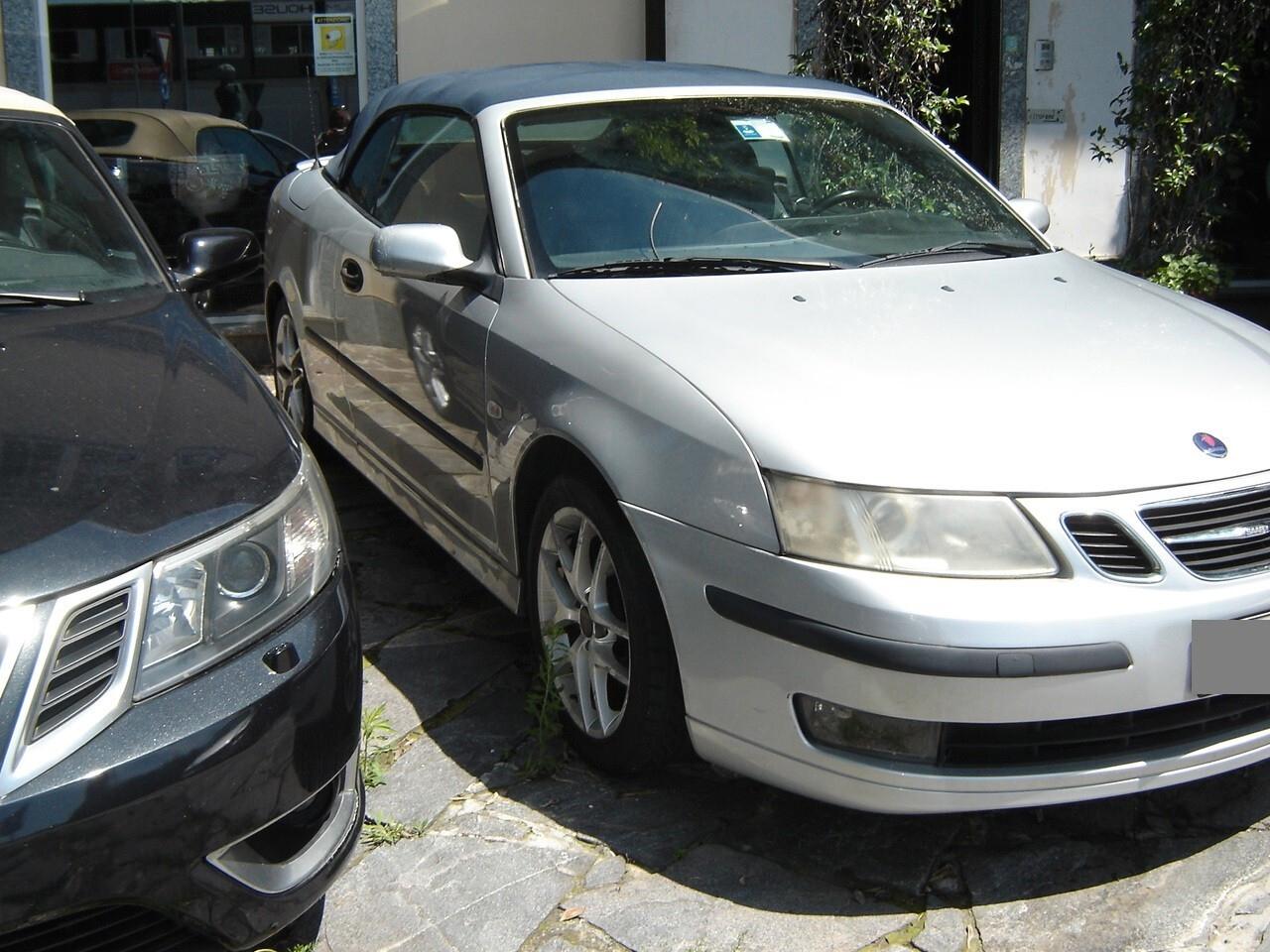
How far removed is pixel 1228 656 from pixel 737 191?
182 centimetres

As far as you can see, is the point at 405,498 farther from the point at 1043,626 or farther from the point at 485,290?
the point at 1043,626

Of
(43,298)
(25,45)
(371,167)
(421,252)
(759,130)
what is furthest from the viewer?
(25,45)

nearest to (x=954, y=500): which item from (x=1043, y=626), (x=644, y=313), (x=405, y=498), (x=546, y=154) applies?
(x=1043, y=626)

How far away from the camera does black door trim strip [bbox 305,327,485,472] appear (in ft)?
12.2

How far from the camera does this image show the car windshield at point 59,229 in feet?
11.0

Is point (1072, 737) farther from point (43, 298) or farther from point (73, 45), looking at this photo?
point (73, 45)

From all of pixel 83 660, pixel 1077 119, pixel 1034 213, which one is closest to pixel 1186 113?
pixel 1077 119

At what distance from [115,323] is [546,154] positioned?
4.09 ft

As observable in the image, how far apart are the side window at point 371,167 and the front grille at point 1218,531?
2.78 meters

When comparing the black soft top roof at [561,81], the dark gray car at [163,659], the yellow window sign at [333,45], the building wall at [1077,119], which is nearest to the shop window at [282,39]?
the yellow window sign at [333,45]

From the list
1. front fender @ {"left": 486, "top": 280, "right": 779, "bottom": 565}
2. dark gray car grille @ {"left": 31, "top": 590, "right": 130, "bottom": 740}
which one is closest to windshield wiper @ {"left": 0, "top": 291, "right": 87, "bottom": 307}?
front fender @ {"left": 486, "top": 280, "right": 779, "bottom": 565}

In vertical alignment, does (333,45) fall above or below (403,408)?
above

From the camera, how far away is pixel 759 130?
13.4 feet

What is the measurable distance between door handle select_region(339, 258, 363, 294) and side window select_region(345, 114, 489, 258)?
0.17 meters
